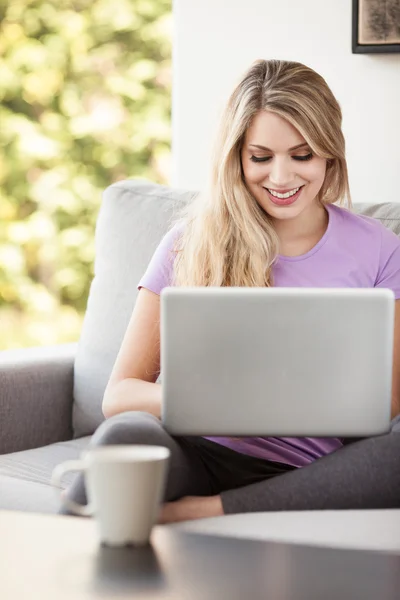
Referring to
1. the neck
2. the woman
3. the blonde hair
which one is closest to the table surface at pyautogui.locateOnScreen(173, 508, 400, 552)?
the woman

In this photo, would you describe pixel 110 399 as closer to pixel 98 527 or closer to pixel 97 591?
pixel 98 527

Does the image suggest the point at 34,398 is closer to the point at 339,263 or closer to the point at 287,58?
the point at 339,263

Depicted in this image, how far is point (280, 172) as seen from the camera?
1737 mm

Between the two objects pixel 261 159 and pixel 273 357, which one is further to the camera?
pixel 261 159

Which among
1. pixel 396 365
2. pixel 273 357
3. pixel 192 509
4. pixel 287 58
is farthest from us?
pixel 287 58

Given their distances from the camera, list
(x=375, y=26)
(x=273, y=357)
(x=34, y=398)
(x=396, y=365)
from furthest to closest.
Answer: (x=375, y=26) → (x=34, y=398) → (x=396, y=365) → (x=273, y=357)

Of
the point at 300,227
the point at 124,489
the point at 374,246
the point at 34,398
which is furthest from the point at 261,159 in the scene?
the point at 124,489

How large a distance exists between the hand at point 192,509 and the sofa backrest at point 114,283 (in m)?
0.75

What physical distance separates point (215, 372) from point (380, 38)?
1214 millimetres

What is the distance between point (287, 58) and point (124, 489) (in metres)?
1.65

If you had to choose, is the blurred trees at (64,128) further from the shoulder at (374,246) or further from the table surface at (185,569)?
the table surface at (185,569)

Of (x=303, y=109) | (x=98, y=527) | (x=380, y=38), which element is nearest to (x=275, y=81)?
(x=303, y=109)

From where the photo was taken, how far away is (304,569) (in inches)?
33.6

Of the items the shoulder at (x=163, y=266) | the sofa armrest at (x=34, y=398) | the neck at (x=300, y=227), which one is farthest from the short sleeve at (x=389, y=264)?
the sofa armrest at (x=34, y=398)
